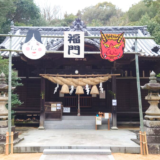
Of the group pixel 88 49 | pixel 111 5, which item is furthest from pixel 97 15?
pixel 88 49

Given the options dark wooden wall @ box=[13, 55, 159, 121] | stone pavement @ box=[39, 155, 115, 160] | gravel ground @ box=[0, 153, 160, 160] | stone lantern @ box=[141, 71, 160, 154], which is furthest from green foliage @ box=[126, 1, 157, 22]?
stone pavement @ box=[39, 155, 115, 160]

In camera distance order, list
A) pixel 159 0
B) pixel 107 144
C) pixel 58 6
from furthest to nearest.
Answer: pixel 58 6 → pixel 159 0 → pixel 107 144

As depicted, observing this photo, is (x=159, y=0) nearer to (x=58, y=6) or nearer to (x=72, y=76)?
(x=72, y=76)

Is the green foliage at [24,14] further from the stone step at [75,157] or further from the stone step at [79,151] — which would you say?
the stone step at [75,157]

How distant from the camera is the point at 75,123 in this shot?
11992 millimetres

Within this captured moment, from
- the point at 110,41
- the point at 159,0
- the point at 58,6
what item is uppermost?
the point at 58,6

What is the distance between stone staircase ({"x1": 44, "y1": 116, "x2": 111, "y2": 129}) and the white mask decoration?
19.1 ft

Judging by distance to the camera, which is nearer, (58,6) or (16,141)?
(16,141)

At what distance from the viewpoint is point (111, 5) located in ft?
179

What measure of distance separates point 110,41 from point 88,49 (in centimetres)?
426

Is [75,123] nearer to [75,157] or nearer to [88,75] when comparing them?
[88,75]

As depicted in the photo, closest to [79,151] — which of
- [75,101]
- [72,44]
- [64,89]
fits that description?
[72,44]

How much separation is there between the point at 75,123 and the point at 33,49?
634 cm

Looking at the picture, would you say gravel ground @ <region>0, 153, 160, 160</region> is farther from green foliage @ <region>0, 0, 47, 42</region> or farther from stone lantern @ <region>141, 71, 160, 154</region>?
green foliage @ <region>0, 0, 47, 42</region>
